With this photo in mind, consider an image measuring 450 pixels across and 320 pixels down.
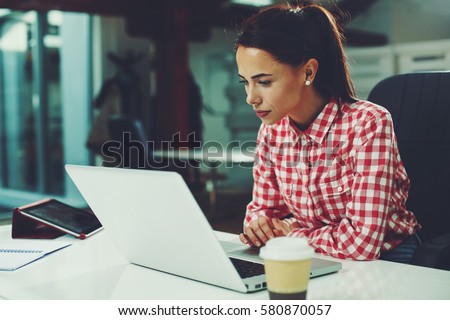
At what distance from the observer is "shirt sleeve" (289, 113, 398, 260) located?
4.02 feet

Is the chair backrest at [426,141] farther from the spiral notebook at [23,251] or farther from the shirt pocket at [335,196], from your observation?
the spiral notebook at [23,251]

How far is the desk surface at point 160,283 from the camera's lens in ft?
2.97

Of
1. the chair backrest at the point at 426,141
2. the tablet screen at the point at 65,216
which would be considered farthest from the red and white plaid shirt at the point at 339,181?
the tablet screen at the point at 65,216

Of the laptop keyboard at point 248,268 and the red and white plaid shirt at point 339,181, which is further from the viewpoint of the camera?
the red and white plaid shirt at point 339,181

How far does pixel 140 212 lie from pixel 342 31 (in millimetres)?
923

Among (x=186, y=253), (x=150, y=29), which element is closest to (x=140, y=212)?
(x=186, y=253)

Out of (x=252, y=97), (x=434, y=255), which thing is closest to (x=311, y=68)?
(x=252, y=97)

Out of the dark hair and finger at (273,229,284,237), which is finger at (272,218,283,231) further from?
the dark hair

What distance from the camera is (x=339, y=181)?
1427 mm

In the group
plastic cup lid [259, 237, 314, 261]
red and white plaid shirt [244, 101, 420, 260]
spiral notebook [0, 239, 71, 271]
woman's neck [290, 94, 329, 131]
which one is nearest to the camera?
plastic cup lid [259, 237, 314, 261]

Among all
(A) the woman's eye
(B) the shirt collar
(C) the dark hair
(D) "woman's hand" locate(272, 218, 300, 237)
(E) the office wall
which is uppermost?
(E) the office wall

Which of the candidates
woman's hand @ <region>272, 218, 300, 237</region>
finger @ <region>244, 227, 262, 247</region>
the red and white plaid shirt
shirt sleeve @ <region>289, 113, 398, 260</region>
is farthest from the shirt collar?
finger @ <region>244, 227, 262, 247</region>

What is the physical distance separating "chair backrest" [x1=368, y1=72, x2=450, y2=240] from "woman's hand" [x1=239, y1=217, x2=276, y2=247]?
0.60 meters

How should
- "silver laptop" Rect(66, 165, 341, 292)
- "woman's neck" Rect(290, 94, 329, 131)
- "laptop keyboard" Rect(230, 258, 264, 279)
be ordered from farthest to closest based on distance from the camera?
1. "woman's neck" Rect(290, 94, 329, 131)
2. "laptop keyboard" Rect(230, 258, 264, 279)
3. "silver laptop" Rect(66, 165, 341, 292)
